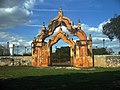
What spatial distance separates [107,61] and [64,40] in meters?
5.82

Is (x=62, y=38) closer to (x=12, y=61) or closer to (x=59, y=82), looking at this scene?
(x=12, y=61)

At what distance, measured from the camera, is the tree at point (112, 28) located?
40.9 metres

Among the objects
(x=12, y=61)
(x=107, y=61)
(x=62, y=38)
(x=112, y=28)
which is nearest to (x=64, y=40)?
(x=62, y=38)

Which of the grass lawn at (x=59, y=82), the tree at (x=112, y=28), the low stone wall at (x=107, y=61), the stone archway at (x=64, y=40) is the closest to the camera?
the grass lawn at (x=59, y=82)

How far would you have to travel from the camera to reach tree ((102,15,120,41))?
40938 millimetres

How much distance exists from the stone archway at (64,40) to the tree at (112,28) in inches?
506

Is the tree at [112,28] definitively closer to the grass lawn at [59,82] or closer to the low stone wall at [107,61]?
the low stone wall at [107,61]

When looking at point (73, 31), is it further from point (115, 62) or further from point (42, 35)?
point (115, 62)

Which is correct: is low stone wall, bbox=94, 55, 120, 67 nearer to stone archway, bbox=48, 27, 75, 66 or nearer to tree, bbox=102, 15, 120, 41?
stone archway, bbox=48, 27, 75, 66

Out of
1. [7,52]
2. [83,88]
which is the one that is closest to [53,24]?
[7,52]

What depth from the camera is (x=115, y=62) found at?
98.4 ft

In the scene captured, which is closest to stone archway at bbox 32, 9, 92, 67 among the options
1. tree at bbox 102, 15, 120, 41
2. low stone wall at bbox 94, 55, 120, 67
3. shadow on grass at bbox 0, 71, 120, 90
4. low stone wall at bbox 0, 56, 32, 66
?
low stone wall at bbox 94, 55, 120, 67

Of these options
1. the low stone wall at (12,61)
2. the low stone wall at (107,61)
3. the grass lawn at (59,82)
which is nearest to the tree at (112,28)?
the low stone wall at (107,61)

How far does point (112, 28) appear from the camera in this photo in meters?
41.6
